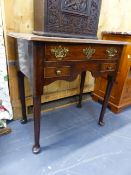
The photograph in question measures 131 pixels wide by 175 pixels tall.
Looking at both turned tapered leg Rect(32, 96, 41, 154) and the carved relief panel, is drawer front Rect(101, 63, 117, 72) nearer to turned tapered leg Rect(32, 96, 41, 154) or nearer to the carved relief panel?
the carved relief panel

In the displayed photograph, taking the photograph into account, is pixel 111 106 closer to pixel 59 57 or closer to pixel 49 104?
pixel 49 104

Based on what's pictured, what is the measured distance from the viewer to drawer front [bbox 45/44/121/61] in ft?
2.71

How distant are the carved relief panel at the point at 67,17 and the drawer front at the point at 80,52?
0.36 m

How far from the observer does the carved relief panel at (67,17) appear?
3.66 feet

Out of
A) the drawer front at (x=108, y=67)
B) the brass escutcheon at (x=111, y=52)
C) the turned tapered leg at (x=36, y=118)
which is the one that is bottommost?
the turned tapered leg at (x=36, y=118)

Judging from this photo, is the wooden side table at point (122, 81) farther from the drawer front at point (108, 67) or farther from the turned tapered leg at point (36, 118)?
the turned tapered leg at point (36, 118)

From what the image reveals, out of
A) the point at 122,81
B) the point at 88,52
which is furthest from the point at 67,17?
the point at 122,81

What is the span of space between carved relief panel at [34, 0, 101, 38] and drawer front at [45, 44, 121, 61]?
36 centimetres

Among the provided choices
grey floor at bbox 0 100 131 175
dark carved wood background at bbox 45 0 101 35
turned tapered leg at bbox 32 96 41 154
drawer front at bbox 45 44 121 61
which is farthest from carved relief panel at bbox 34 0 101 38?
grey floor at bbox 0 100 131 175

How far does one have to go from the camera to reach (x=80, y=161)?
103 cm

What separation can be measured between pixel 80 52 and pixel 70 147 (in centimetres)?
69

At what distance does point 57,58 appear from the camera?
855mm

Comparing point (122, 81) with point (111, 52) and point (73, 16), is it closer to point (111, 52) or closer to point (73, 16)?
point (111, 52)

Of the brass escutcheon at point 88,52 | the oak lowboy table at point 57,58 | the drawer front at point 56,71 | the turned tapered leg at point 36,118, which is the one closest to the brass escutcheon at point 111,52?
the oak lowboy table at point 57,58
